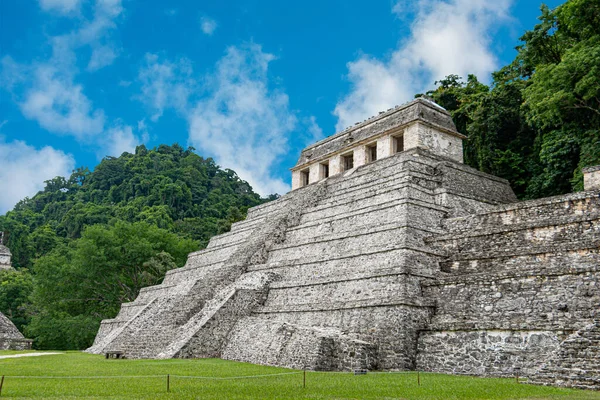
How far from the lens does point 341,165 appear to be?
25656 millimetres

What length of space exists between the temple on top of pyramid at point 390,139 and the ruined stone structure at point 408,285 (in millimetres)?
144

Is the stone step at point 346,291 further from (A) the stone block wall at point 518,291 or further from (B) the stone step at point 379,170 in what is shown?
(B) the stone step at point 379,170

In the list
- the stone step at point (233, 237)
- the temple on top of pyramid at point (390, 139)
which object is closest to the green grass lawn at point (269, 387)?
the stone step at point (233, 237)

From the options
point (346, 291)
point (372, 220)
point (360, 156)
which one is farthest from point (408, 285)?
point (360, 156)

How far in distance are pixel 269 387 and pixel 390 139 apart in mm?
15894

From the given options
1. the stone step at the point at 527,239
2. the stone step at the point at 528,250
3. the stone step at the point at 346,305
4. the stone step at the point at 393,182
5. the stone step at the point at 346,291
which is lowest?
the stone step at the point at 346,305

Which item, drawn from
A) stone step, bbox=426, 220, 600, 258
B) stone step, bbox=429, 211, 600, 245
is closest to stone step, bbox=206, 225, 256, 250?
stone step, bbox=429, 211, 600, 245

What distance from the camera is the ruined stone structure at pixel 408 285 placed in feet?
36.6

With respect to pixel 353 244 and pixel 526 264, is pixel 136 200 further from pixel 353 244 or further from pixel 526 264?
pixel 526 264

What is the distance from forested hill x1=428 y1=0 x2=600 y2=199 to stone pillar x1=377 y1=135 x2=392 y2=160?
508 cm

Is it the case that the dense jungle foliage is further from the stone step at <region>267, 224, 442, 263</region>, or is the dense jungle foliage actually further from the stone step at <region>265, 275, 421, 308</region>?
the stone step at <region>265, 275, 421, 308</region>

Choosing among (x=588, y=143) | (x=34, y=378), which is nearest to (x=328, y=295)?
(x=34, y=378)

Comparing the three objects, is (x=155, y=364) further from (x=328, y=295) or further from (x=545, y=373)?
(x=545, y=373)

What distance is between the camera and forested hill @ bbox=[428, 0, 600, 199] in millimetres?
19141
